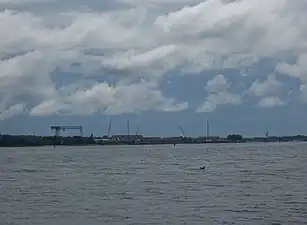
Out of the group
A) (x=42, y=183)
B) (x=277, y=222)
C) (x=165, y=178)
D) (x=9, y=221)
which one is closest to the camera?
(x=277, y=222)

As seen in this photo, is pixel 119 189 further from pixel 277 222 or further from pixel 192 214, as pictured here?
pixel 277 222

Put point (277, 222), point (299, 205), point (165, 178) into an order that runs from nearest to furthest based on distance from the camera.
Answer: point (277, 222) → point (299, 205) → point (165, 178)

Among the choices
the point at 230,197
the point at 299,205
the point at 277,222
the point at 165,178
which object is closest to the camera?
the point at 277,222

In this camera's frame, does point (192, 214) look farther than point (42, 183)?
No

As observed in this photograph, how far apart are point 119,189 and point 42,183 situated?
10.6m

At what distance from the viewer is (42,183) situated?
5956cm

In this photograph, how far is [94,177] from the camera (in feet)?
218

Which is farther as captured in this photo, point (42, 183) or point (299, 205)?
point (42, 183)

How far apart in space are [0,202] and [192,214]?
1464 centimetres

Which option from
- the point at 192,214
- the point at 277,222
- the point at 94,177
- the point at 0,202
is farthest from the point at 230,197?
the point at 94,177

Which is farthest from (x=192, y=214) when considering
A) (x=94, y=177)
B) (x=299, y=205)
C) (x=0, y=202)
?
(x=94, y=177)

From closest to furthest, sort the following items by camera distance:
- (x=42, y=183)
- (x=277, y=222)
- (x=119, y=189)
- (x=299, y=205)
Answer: (x=277, y=222)
(x=299, y=205)
(x=119, y=189)
(x=42, y=183)

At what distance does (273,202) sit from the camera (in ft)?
133

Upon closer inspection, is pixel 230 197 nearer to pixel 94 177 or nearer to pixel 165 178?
pixel 165 178
